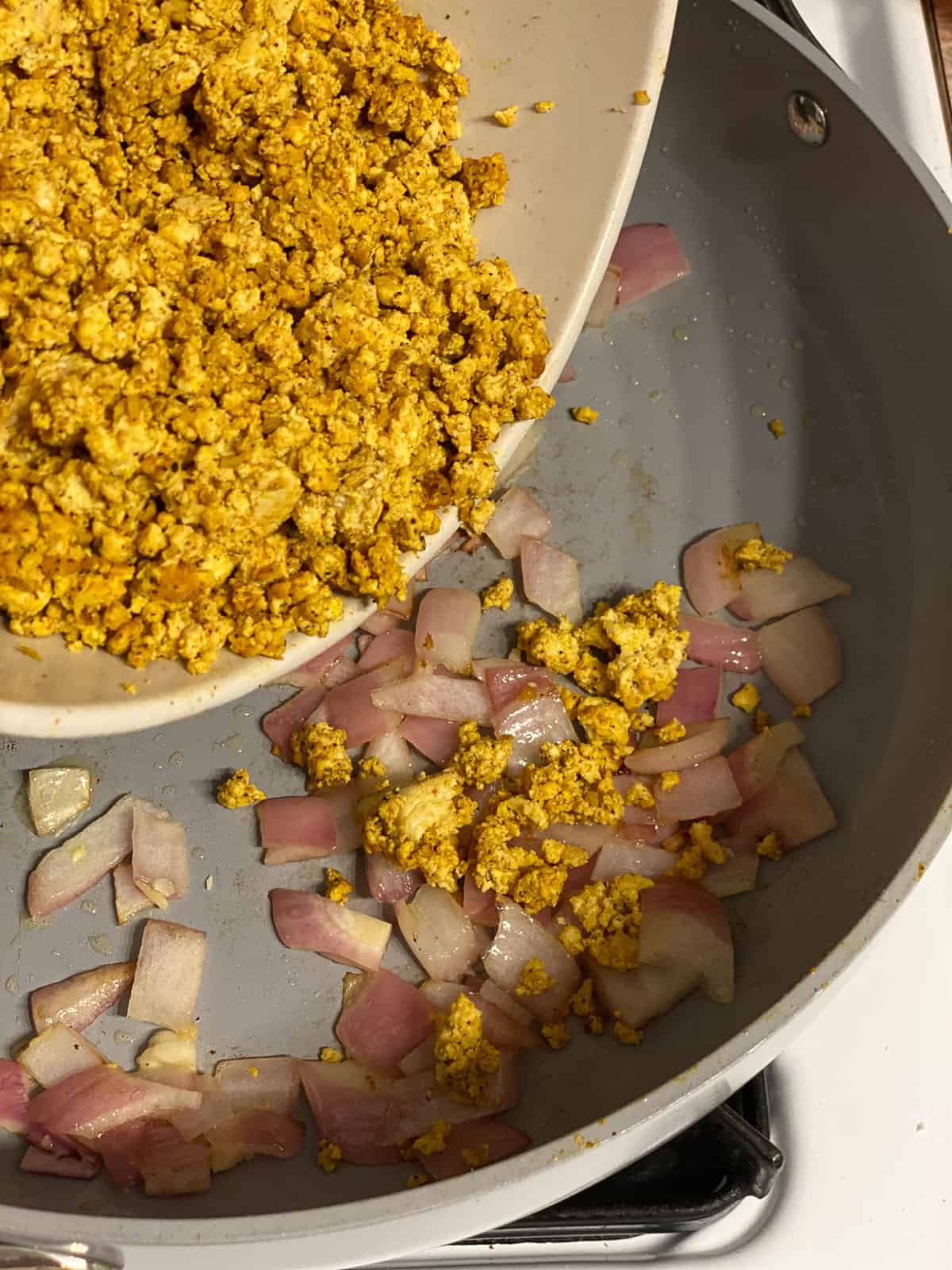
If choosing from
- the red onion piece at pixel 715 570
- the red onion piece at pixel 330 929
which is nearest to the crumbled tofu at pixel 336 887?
the red onion piece at pixel 330 929

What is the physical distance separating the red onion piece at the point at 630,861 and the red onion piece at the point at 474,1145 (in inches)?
8.4

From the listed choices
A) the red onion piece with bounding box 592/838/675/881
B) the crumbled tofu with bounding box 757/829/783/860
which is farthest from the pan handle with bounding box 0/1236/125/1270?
the crumbled tofu with bounding box 757/829/783/860

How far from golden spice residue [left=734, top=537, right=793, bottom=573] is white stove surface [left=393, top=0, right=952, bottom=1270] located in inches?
11.9

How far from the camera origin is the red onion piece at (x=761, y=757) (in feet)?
3.23

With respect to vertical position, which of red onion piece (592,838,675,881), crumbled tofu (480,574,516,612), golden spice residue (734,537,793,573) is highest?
golden spice residue (734,537,793,573)

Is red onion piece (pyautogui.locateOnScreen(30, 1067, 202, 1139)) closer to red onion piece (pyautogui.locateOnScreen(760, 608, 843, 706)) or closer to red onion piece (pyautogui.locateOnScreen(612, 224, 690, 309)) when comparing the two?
red onion piece (pyautogui.locateOnScreen(760, 608, 843, 706))

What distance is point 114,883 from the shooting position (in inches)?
38.3

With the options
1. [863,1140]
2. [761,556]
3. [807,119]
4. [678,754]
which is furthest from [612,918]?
[807,119]

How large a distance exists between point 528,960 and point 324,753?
0.25m

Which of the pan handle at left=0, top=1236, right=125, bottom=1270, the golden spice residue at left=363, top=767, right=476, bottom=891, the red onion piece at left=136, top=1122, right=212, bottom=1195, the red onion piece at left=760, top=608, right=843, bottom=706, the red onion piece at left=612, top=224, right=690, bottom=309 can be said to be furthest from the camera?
the red onion piece at left=612, top=224, right=690, bottom=309

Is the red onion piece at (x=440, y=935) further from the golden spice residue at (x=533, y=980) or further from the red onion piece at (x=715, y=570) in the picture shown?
the red onion piece at (x=715, y=570)

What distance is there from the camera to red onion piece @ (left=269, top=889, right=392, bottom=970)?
938 mm

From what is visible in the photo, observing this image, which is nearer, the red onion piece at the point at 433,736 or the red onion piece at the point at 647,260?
the red onion piece at the point at 433,736

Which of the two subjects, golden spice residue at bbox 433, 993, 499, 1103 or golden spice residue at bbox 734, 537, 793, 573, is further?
golden spice residue at bbox 734, 537, 793, 573
